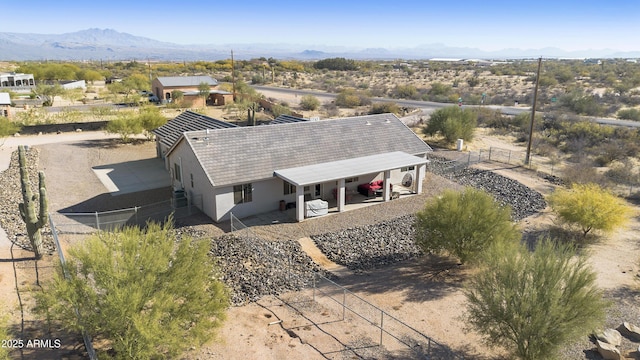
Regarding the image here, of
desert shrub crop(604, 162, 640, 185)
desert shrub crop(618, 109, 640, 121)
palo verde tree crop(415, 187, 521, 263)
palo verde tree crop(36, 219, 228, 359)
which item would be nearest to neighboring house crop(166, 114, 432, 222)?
palo verde tree crop(415, 187, 521, 263)

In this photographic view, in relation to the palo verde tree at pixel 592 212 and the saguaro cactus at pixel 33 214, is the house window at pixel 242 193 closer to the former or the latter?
the saguaro cactus at pixel 33 214

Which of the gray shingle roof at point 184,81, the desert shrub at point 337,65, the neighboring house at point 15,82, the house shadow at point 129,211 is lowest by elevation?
the house shadow at point 129,211

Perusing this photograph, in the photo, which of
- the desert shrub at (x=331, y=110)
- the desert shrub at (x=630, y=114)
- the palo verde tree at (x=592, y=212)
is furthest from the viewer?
the desert shrub at (x=331, y=110)

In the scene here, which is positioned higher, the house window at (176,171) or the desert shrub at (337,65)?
the desert shrub at (337,65)

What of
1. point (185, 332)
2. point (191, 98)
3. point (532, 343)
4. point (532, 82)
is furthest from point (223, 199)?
point (532, 82)

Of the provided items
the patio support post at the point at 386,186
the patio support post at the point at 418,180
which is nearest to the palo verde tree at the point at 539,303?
the patio support post at the point at 386,186

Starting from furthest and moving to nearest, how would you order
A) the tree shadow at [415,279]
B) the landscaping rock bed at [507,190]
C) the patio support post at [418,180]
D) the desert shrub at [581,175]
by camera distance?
1. the desert shrub at [581,175]
2. the patio support post at [418,180]
3. the landscaping rock bed at [507,190]
4. the tree shadow at [415,279]

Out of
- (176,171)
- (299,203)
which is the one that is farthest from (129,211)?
(299,203)
